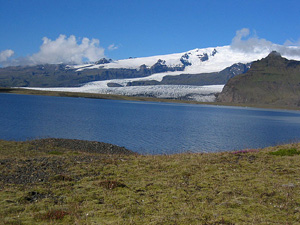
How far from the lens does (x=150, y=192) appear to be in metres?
13.0

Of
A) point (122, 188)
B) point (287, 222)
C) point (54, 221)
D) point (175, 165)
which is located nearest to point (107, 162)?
point (175, 165)

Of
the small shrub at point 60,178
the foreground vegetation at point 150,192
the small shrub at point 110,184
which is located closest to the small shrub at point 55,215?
the foreground vegetation at point 150,192

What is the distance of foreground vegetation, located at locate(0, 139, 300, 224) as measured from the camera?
10.1 m

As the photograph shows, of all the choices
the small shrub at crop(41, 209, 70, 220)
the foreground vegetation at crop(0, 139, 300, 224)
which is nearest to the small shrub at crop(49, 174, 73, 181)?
the foreground vegetation at crop(0, 139, 300, 224)

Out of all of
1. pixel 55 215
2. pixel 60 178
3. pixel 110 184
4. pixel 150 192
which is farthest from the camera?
pixel 60 178

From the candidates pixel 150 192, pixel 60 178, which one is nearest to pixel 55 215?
pixel 150 192

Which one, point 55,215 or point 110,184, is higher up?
point 55,215

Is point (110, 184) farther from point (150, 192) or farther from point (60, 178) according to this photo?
point (60, 178)

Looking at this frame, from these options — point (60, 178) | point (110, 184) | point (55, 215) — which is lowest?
point (60, 178)

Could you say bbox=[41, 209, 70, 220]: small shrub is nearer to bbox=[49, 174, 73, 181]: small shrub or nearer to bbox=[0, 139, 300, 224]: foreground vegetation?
bbox=[0, 139, 300, 224]: foreground vegetation

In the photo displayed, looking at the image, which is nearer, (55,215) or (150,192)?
(55,215)

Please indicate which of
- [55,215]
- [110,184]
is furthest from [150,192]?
[55,215]

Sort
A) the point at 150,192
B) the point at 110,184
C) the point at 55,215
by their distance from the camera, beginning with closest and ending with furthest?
the point at 55,215, the point at 150,192, the point at 110,184

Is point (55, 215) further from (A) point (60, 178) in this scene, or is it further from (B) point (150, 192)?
(A) point (60, 178)
